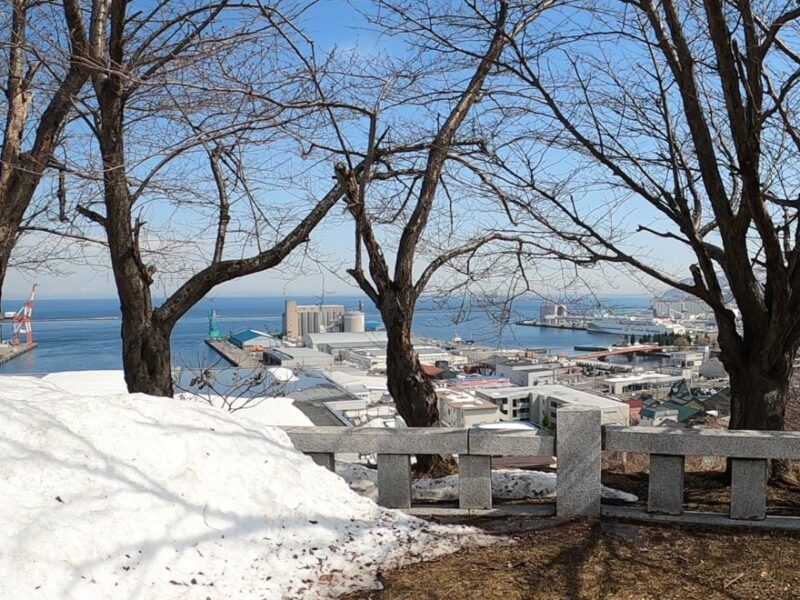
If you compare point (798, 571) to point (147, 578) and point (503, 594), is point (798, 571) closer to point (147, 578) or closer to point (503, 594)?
point (503, 594)

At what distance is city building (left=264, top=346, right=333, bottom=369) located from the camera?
15641mm

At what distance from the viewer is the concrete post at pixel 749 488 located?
166 inches

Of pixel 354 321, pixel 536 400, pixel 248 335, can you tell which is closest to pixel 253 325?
pixel 248 335

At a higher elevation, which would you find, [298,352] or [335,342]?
[335,342]

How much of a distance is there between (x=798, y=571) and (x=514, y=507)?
1771 mm

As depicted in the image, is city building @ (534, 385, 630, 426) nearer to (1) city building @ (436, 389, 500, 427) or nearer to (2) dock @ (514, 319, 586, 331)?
(1) city building @ (436, 389, 500, 427)

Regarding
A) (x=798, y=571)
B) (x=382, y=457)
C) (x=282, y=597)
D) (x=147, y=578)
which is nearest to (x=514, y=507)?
(x=382, y=457)

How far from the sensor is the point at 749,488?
4250 millimetres

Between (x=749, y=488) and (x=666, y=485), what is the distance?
52cm

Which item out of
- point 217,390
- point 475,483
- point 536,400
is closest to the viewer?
point 475,483

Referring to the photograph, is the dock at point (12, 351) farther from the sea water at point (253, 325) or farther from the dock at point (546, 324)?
the dock at point (546, 324)

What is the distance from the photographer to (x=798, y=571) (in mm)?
3514

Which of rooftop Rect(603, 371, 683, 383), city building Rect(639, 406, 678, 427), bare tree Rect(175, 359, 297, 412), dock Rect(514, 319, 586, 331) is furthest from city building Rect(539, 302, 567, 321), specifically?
rooftop Rect(603, 371, 683, 383)

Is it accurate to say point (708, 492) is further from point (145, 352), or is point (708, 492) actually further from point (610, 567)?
point (145, 352)
